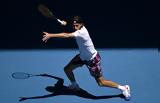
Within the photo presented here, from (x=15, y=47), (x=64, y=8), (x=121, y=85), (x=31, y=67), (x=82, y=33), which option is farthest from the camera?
(x=64, y=8)

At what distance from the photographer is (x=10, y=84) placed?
8180 mm

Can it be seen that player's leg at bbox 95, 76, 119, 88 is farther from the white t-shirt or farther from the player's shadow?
the white t-shirt

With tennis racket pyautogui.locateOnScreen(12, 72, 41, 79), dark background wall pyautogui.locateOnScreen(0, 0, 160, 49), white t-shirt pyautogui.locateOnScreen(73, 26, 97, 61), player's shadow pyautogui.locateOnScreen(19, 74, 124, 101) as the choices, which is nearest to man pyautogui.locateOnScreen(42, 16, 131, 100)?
white t-shirt pyautogui.locateOnScreen(73, 26, 97, 61)

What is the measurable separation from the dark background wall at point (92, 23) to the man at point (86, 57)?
4.92ft

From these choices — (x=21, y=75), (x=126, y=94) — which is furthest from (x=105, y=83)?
(x=21, y=75)

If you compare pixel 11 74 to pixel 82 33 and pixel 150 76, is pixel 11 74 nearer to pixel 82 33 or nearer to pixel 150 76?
pixel 82 33

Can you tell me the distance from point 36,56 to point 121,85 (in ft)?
5.89

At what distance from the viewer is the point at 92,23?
9.95 metres

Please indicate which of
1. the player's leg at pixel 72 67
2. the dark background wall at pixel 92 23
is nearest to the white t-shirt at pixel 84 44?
the player's leg at pixel 72 67

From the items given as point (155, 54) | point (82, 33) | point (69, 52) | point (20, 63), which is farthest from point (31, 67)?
point (155, 54)

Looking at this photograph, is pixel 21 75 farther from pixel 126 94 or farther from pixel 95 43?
pixel 126 94

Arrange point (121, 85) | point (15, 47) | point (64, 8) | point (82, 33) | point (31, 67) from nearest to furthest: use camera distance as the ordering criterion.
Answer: point (82, 33) → point (121, 85) → point (31, 67) → point (15, 47) → point (64, 8)

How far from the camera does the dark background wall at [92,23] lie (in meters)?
9.40

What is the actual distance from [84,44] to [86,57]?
9.8 inches
